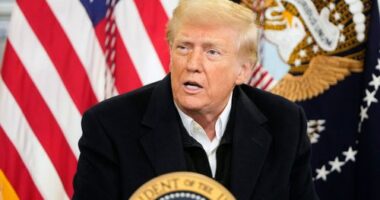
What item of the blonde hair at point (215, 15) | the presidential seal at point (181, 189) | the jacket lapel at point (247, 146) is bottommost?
the jacket lapel at point (247, 146)

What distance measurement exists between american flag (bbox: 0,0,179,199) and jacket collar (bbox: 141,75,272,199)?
90cm

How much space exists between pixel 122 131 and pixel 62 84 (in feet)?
3.33

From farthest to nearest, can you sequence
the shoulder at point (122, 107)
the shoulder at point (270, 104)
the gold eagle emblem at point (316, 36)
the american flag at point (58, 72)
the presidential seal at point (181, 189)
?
the gold eagle emblem at point (316, 36), the american flag at point (58, 72), the shoulder at point (270, 104), the shoulder at point (122, 107), the presidential seal at point (181, 189)

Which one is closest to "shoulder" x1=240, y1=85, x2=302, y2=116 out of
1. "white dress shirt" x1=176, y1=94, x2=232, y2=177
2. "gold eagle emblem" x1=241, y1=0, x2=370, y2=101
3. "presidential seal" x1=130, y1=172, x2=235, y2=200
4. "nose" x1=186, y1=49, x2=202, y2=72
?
"white dress shirt" x1=176, y1=94, x2=232, y2=177

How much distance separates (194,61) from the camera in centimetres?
164

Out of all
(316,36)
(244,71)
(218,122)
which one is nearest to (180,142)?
(218,122)

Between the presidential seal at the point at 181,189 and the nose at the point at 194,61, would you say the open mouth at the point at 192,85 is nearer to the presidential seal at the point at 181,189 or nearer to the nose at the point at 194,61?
the nose at the point at 194,61

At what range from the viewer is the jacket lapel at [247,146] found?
5.57 feet

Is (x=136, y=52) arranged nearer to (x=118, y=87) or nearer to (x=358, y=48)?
(x=118, y=87)

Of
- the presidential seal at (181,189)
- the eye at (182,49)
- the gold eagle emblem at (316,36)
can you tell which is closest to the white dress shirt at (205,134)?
the eye at (182,49)

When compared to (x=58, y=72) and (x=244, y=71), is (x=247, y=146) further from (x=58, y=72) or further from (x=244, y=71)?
(x=58, y=72)

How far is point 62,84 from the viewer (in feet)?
8.77

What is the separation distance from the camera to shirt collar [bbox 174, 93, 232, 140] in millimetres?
1802

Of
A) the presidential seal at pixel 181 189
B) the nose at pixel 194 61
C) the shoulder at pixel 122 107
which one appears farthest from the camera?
the shoulder at pixel 122 107
